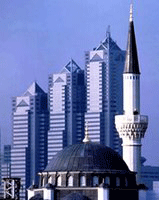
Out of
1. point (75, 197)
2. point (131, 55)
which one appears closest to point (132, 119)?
point (131, 55)

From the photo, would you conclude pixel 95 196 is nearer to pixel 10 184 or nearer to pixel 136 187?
pixel 136 187

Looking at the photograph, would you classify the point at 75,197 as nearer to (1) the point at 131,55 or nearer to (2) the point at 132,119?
(2) the point at 132,119

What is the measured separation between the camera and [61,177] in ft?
289

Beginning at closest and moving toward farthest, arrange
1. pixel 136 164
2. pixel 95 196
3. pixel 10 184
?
pixel 10 184
pixel 95 196
pixel 136 164

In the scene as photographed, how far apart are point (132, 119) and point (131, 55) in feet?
17.1

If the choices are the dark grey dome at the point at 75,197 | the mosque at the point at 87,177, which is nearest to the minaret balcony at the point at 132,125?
the mosque at the point at 87,177

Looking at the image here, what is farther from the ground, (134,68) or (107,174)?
(134,68)

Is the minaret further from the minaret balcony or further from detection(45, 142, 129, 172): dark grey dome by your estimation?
detection(45, 142, 129, 172): dark grey dome

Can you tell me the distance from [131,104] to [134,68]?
2836 mm

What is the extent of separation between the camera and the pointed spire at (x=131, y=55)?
100287mm

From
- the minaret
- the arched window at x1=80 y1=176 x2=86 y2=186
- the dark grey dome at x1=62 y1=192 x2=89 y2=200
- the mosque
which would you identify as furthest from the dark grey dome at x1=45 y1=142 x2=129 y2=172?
the minaret

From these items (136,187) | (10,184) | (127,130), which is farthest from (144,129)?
(10,184)

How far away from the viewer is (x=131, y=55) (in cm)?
10125

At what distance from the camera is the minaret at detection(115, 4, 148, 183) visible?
96938 mm
